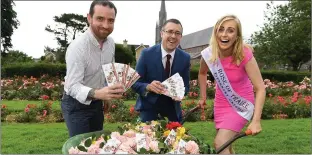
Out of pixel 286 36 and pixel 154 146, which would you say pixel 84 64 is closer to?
pixel 154 146

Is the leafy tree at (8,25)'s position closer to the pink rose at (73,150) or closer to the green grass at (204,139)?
the green grass at (204,139)

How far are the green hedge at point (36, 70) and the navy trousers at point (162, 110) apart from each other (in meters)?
15.4

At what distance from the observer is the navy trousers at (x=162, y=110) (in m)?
3.91

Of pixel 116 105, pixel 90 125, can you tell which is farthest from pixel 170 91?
pixel 116 105

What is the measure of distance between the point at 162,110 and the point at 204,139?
10.4 ft

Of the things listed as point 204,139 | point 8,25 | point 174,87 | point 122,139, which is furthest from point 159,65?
point 8,25

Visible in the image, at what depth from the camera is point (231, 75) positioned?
350cm

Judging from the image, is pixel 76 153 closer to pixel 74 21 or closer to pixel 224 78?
pixel 224 78

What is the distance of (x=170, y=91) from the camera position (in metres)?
3.48

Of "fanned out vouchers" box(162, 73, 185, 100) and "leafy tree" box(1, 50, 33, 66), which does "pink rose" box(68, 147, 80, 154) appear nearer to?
"fanned out vouchers" box(162, 73, 185, 100)

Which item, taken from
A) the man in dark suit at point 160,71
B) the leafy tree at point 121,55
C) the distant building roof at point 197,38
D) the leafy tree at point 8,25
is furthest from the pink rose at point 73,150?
the distant building roof at point 197,38

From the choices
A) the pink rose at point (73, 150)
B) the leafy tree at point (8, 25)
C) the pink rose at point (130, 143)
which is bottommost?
the pink rose at point (73, 150)

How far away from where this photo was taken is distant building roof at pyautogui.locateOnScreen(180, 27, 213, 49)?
84787 mm

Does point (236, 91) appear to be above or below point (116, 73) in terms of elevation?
below
